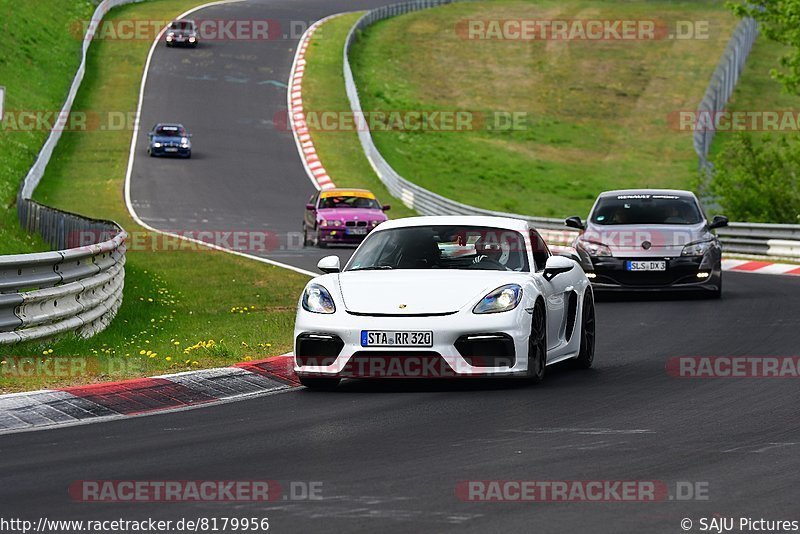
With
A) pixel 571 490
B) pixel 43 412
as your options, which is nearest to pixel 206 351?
pixel 43 412

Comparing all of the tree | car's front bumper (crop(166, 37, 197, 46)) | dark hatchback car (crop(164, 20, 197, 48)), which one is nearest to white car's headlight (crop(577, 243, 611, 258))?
the tree

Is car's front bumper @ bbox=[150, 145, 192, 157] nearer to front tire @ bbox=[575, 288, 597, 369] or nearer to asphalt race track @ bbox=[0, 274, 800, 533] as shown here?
front tire @ bbox=[575, 288, 597, 369]

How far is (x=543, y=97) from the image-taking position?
7388 cm

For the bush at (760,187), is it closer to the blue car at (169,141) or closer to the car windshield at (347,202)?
the car windshield at (347,202)

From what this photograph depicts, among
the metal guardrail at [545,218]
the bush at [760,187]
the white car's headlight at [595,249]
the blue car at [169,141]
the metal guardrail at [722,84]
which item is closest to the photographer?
the white car's headlight at [595,249]

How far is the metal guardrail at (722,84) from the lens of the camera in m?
59.5

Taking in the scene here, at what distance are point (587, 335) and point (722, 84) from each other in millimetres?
51714

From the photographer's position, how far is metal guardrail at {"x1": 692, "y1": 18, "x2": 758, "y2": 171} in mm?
59469

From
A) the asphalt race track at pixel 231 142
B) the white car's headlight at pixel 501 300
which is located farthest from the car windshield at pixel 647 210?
the white car's headlight at pixel 501 300

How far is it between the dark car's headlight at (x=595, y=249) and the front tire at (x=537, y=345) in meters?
9.16

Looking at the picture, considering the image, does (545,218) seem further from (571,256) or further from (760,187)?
(571,256)

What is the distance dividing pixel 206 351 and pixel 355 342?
96.3 inches

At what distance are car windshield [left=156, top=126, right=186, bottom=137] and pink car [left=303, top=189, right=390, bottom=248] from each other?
20333mm

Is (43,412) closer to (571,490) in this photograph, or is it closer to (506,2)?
(571,490)
